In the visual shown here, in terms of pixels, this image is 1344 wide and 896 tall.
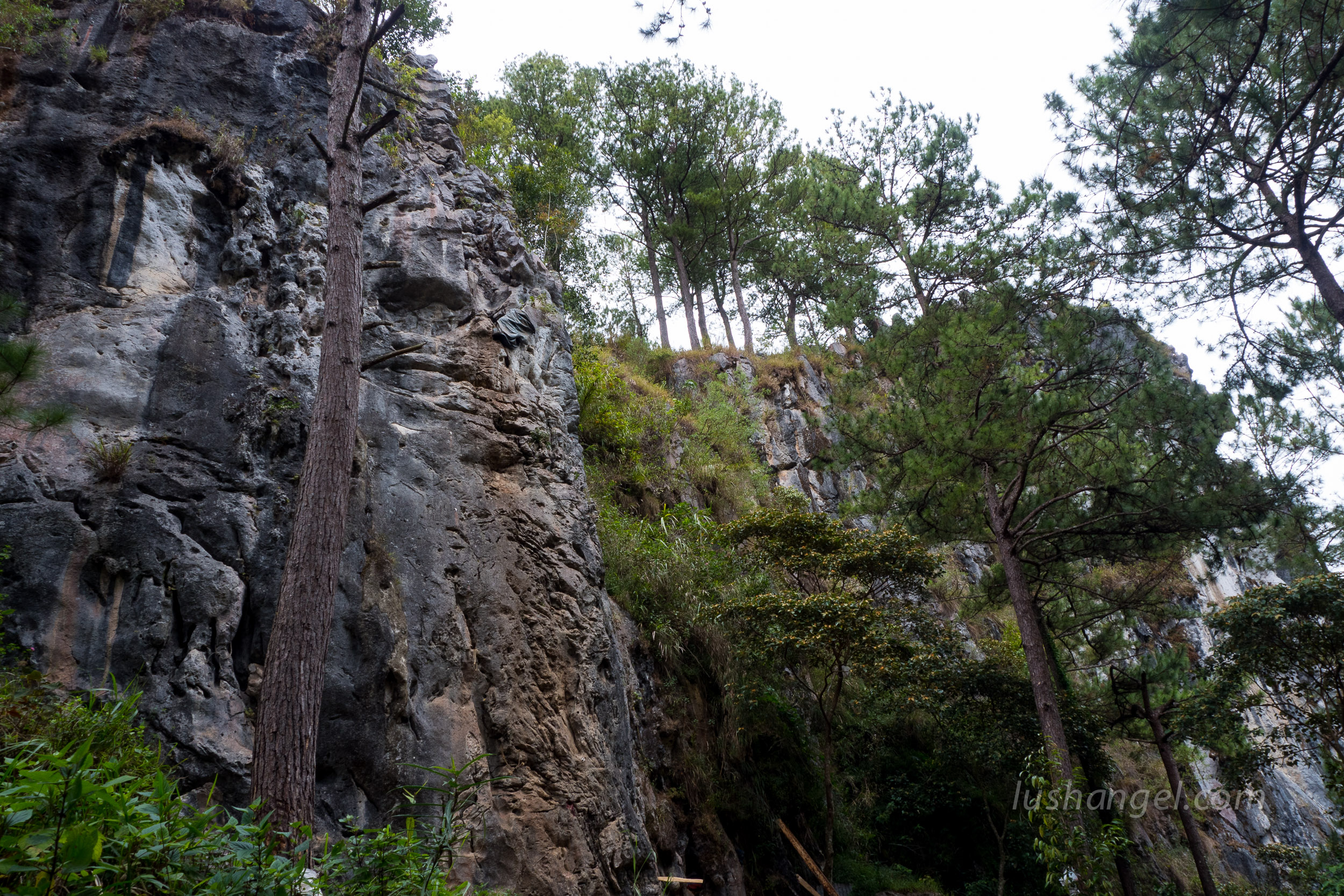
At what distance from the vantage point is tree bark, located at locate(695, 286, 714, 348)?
2262 cm

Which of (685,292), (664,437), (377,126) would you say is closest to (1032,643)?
(664,437)

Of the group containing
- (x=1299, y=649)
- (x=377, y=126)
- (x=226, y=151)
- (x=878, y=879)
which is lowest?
(x=878, y=879)

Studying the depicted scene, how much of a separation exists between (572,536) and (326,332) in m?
3.31

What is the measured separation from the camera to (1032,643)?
970 centimetres

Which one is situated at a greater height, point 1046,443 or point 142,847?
point 1046,443

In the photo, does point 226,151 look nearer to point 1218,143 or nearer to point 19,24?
point 19,24

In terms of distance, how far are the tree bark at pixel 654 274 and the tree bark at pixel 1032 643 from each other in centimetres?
1316

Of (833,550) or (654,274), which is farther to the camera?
(654,274)

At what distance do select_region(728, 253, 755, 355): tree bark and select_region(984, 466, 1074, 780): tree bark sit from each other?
12054 mm

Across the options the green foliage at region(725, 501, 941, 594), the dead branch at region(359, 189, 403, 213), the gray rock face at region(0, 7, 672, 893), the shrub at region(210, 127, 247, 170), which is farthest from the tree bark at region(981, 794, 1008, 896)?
the shrub at region(210, 127, 247, 170)

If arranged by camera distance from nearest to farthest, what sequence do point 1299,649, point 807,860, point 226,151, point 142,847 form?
point 142,847 < point 226,151 < point 807,860 < point 1299,649

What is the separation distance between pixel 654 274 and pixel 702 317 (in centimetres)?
205

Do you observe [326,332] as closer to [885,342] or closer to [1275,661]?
[885,342]

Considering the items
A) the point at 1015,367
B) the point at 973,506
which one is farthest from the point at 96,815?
the point at 973,506
